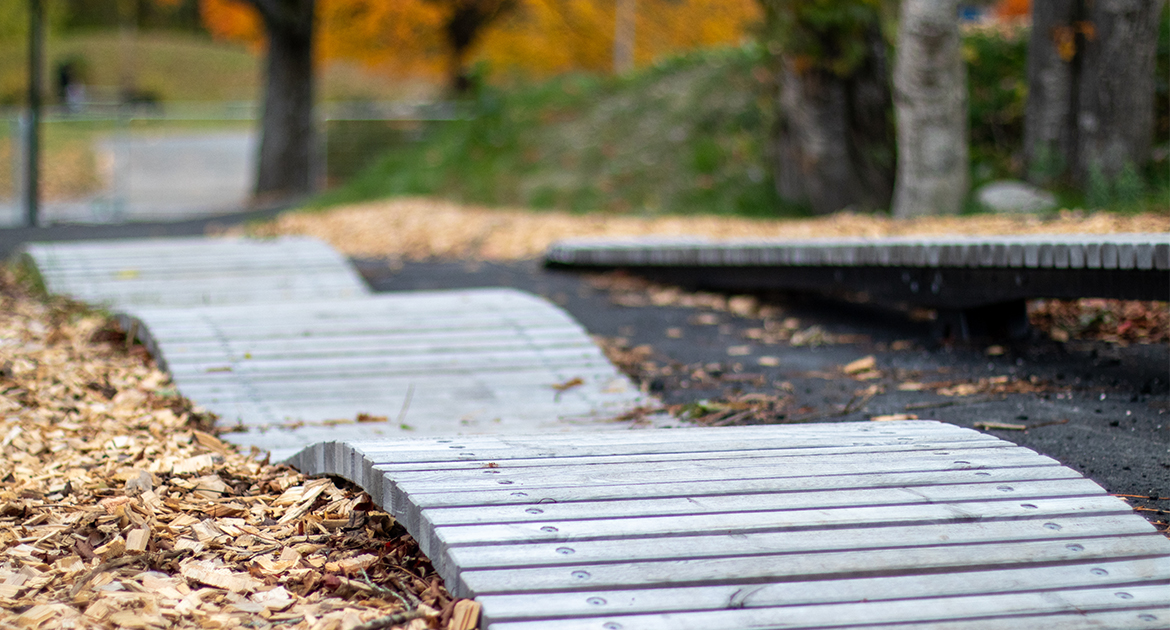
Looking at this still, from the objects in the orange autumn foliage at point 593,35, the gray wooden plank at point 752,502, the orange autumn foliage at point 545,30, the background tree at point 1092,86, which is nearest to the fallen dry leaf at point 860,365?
the gray wooden plank at point 752,502

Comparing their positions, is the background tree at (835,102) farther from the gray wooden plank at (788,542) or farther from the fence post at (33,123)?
the fence post at (33,123)

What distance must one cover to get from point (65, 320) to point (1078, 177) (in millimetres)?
8019

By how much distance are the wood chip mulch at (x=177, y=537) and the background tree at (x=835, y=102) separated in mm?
7694

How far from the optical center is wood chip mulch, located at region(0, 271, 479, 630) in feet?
8.77

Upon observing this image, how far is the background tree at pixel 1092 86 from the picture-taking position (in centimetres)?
915

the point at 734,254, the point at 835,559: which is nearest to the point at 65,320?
the point at 734,254

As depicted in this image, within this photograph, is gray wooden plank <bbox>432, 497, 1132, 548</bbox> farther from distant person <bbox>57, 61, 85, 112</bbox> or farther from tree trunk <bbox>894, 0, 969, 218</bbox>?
distant person <bbox>57, 61, 85, 112</bbox>

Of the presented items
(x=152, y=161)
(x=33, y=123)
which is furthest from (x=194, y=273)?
(x=152, y=161)

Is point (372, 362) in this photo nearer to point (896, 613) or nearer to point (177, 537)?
point (177, 537)

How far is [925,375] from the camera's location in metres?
5.28

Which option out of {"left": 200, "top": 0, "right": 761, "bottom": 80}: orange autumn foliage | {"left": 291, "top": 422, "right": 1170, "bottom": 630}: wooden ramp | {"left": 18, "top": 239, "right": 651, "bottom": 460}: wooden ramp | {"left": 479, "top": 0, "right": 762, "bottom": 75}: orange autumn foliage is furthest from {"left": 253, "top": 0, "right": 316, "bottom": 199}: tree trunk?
{"left": 291, "top": 422, "right": 1170, "bottom": 630}: wooden ramp

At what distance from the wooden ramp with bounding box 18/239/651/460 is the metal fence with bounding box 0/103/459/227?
334 inches

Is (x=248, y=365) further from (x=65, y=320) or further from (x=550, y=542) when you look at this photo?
(x=550, y=542)

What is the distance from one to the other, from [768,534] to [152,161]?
22.6 m
